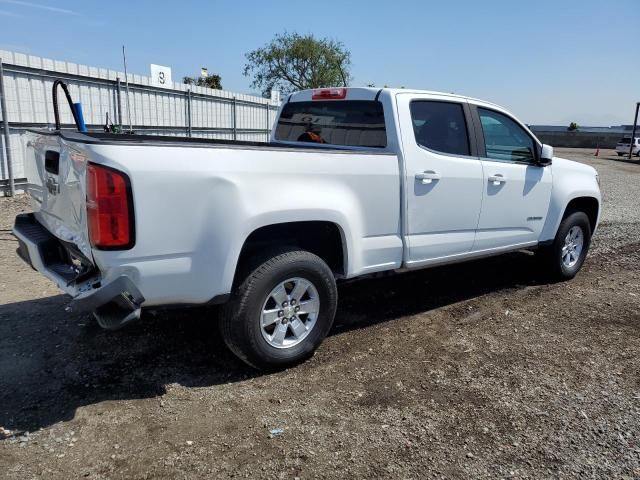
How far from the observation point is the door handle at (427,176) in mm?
4100

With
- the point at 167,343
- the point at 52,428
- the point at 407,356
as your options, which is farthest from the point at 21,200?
the point at 407,356

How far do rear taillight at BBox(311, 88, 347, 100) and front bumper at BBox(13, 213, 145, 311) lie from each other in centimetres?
261

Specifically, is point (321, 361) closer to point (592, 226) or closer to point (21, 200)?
point (592, 226)

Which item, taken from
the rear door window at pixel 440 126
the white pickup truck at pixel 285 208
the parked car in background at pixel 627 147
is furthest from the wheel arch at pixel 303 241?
the parked car in background at pixel 627 147

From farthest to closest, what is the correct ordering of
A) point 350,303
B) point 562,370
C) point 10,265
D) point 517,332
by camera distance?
point 10,265 → point 350,303 → point 517,332 → point 562,370

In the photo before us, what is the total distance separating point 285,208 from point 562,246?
386cm

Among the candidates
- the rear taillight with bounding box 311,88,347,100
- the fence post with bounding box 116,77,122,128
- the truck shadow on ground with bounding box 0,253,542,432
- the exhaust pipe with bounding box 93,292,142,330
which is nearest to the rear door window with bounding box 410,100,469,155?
the rear taillight with bounding box 311,88,347,100

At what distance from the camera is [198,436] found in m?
2.90

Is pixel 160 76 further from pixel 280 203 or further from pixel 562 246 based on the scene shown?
pixel 280 203

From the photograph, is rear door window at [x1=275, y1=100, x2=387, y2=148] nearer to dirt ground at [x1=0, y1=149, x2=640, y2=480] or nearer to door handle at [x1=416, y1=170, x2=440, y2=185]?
door handle at [x1=416, y1=170, x2=440, y2=185]

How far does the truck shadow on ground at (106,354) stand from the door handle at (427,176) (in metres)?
1.35

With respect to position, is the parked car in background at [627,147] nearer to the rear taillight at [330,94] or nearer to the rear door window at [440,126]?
the rear door window at [440,126]

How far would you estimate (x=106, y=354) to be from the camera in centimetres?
381

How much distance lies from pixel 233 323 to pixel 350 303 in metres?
2.01
